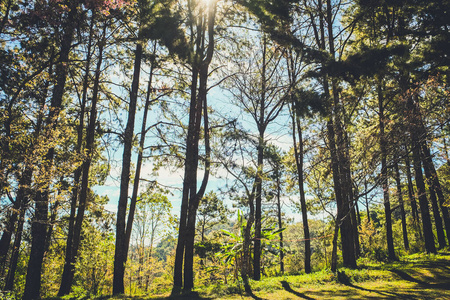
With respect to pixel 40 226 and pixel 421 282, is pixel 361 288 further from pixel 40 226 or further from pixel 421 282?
pixel 40 226

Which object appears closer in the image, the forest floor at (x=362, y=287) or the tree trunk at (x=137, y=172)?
the forest floor at (x=362, y=287)

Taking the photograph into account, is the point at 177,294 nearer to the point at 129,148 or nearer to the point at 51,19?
the point at 129,148

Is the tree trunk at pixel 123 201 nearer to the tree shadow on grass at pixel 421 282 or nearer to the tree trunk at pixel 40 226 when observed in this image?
the tree trunk at pixel 40 226

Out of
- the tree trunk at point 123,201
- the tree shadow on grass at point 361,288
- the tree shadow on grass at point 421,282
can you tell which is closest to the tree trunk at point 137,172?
the tree trunk at point 123,201

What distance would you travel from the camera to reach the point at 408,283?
7566 millimetres

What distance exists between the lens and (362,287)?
25.0ft

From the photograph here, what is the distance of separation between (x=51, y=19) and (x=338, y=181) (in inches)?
447

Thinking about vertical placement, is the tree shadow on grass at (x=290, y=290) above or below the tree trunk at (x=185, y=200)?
below

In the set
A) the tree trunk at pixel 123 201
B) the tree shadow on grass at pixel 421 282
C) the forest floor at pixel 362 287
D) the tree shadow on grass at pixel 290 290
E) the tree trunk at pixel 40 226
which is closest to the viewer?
the forest floor at pixel 362 287

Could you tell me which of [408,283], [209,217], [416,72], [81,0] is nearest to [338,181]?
[408,283]

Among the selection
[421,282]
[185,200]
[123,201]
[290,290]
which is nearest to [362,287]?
[421,282]

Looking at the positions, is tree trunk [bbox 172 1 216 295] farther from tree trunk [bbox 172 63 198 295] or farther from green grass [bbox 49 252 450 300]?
green grass [bbox 49 252 450 300]

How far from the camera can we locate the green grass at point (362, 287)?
656cm

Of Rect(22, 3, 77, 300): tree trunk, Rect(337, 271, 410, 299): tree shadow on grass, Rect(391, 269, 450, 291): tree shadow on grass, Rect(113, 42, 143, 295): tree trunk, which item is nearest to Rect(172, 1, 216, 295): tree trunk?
Rect(113, 42, 143, 295): tree trunk
